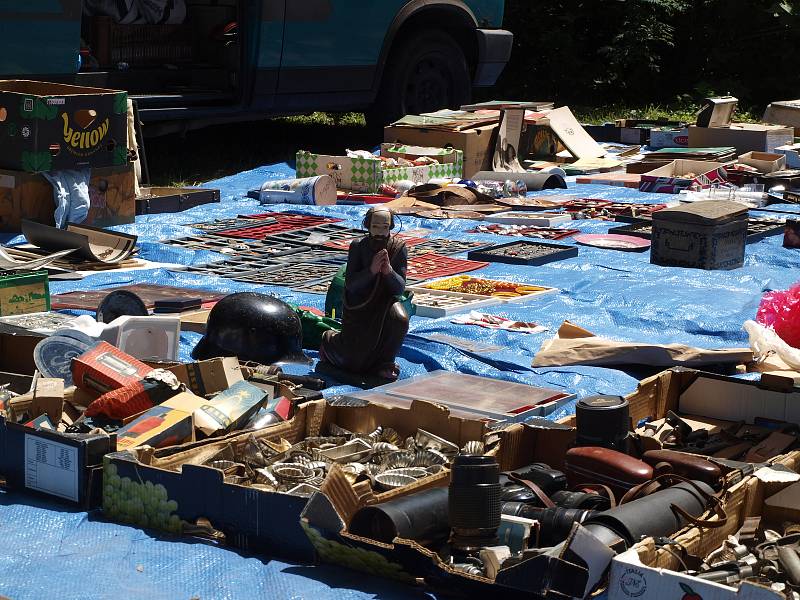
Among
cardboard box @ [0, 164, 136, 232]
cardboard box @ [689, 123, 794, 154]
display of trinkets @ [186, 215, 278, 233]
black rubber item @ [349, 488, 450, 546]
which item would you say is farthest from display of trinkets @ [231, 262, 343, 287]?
cardboard box @ [689, 123, 794, 154]

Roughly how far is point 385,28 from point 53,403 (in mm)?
7877

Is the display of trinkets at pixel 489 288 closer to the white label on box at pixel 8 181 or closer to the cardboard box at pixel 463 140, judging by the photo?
the white label on box at pixel 8 181

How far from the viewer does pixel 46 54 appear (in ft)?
28.9

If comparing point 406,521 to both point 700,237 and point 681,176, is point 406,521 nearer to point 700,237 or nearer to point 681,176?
point 700,237

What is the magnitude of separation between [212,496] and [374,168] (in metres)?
6.40

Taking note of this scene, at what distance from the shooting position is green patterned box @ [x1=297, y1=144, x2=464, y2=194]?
32.2ft

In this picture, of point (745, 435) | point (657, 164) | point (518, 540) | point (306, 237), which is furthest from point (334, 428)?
point (657, 164)

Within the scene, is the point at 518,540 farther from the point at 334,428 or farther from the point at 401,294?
the point at 401,294

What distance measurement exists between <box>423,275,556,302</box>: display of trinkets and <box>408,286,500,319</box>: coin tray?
0.08 m

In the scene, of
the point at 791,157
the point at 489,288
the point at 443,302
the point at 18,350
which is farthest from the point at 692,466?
the point at 791,157

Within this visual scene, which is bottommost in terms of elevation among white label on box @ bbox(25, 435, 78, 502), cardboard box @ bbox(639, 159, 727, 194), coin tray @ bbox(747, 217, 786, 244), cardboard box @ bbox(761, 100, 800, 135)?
white label on box @ bbox(25, 435, 78, 502)

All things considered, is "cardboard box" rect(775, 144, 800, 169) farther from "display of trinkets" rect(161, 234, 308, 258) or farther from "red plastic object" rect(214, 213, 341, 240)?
"display of trinkets" rect(161, 234, 308, 258)

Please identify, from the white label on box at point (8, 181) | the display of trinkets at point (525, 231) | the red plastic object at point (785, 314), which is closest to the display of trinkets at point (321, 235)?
the display of trinkets at point (525, 231)

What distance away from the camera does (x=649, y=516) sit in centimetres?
328
